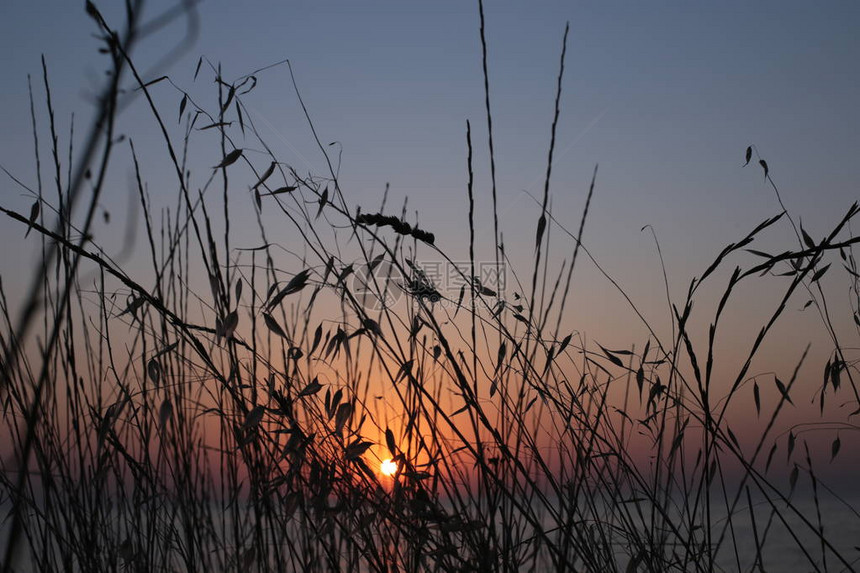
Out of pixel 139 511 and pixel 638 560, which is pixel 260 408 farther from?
pixel 638 560

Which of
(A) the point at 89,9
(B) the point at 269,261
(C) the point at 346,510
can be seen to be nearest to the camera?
(A) the point at 89,9

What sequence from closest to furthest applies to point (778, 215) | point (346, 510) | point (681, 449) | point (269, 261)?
1. point (778, 215)
2. point (346, 510)
3. point (681, 449)
4. point (269, 261)

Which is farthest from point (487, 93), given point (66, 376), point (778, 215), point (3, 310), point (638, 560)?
point (3, 310)

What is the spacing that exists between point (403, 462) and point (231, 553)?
79 cm

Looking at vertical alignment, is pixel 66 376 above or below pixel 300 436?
above

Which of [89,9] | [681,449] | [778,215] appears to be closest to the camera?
[89,9]

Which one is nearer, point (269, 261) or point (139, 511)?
point (139, 511)

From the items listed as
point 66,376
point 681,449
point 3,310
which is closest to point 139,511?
point 66,376

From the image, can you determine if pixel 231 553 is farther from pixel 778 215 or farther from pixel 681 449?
pixel 778 215

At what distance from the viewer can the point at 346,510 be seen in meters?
1.20

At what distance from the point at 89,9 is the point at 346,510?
98 centimetres

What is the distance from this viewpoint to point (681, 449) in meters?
1.49

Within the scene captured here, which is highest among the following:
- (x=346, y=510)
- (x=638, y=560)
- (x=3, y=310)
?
(x=3, y=310)

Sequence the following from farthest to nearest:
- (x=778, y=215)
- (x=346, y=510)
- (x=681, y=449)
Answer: (x=681, y=449) < (x=346, y=510) < (x=778, y=215)
